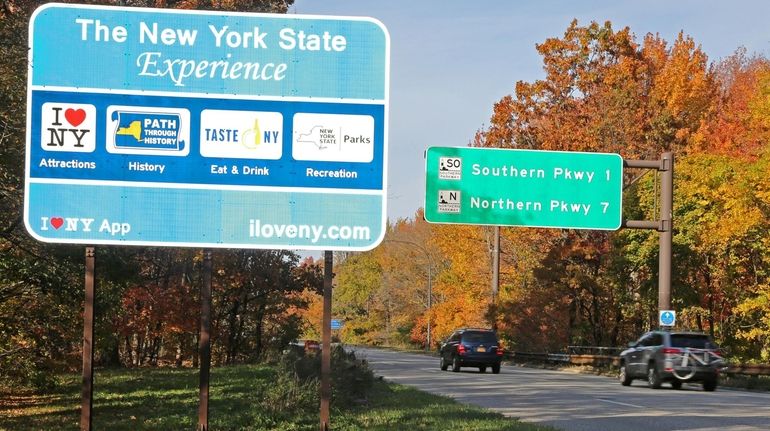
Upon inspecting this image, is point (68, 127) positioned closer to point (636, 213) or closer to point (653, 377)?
point (653, 377)

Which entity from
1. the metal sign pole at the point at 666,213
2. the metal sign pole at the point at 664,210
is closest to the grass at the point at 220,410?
the metal sign pole at the point at 664,210

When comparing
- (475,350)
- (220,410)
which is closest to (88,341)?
(220,410)

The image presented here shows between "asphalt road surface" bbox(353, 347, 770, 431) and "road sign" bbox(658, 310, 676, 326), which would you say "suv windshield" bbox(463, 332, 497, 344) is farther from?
"road sign" bbox(658, 310, 676, 326)

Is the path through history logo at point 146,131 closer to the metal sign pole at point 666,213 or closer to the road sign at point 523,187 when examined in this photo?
the road sign at point 523,187

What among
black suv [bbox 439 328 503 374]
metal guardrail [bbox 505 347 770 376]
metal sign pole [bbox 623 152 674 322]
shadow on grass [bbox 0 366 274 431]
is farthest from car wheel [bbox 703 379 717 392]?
shadow on grass [bbox 0 366 274 431]

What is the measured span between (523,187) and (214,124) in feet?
54.0

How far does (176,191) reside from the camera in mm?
12125

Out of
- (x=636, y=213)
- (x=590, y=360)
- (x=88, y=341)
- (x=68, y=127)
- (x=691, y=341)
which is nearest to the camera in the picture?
(x=88, y=341)

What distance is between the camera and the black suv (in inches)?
1550

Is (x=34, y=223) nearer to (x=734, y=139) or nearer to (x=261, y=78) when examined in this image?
(x=261, y=78)

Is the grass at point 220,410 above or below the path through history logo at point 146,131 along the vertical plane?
below

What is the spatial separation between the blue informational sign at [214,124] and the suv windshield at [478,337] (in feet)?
91.6

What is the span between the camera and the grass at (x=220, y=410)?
16.6 metres

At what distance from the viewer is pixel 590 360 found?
4753 centimetres
